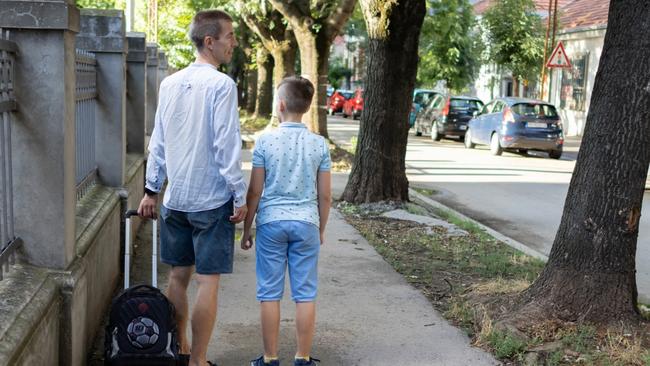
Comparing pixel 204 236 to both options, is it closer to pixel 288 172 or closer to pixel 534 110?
pixel 288 172

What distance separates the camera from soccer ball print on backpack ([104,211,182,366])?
407 cm

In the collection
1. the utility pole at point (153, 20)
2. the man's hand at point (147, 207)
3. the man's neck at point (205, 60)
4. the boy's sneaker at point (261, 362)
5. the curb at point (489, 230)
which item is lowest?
the curb at point (489, 230)

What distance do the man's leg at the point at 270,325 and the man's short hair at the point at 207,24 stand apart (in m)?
1.38

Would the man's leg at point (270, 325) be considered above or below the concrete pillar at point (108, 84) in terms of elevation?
below

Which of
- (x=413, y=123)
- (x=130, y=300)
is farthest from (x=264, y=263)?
(x=413, y=123)

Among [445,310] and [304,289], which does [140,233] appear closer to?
[445,310]

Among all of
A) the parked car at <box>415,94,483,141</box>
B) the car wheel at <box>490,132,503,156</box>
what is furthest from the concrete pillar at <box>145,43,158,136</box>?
the parked car at <box>415,94,483,141</box>

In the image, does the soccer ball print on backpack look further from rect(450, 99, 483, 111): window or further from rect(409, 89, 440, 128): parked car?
rect(409, 89, 440, 128): parked car

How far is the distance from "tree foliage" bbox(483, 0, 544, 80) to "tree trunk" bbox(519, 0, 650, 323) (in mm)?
28984

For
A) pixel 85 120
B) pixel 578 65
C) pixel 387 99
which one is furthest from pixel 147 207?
pixel 578 65

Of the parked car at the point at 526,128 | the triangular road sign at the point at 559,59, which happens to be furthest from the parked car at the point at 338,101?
the parked car at the point at 526,128

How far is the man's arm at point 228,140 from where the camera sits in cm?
417

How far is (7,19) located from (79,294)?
1337 millimetres

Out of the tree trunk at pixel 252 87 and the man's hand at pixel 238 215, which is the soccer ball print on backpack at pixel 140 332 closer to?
the man's hand at pixel 238 215
